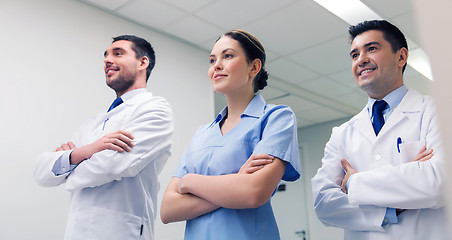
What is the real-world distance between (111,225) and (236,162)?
2.04 feet

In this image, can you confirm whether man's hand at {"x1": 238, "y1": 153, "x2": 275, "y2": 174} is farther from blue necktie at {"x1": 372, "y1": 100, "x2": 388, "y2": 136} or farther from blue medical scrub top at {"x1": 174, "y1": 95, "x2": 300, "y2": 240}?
blue necktie at {"x1": 372, "y1": 100, "x2": 388, "y2": 136}

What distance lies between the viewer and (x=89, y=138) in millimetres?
1670

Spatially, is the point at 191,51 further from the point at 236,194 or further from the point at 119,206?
the point at 236,194

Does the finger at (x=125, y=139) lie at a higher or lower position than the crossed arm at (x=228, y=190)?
higher

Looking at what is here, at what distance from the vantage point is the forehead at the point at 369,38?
1459mm

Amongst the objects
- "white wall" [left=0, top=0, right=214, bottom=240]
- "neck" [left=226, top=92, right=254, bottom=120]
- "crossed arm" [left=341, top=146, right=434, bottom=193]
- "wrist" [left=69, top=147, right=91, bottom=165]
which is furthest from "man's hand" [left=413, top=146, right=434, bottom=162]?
"white wall" [left=0, top=0, right=214, bottom=240]

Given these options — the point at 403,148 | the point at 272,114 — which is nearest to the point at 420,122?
the point at 403,148

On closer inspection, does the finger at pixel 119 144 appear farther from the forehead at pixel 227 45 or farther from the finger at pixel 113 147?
the forehead at pixel 227 45

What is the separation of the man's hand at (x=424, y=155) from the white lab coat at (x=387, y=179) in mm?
18

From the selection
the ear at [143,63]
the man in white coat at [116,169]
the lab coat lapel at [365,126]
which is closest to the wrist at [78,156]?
the man in white coat at [116,169]

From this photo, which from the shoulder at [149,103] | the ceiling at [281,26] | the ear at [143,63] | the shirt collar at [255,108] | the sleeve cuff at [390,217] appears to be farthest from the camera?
the ceiling at [281,26]

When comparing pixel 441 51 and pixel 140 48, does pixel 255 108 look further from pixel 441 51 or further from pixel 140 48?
Result: pixel 441 51

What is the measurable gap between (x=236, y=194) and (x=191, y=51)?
9.02 feet

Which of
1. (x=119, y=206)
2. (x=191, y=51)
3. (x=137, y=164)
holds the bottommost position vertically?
(x=119, y=206)
